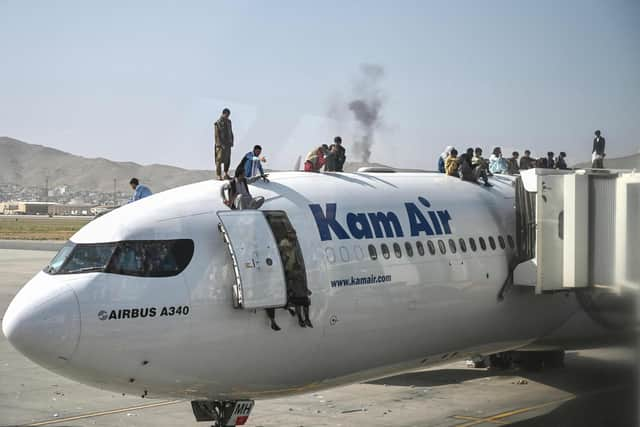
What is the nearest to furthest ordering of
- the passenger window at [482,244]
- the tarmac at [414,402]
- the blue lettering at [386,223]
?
the blue lettering at [386,223] < the passenger window at [482,244] < the tarmac at [414,402]

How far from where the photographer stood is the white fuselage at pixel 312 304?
1140cm

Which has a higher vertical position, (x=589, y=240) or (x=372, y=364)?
(x=589, y=240)

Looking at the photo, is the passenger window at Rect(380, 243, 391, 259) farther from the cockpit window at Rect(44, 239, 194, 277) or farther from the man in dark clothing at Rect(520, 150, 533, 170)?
the man in dark clothing at Rect(520, 150, 533, 170)

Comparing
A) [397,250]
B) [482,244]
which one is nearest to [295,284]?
[397,250]

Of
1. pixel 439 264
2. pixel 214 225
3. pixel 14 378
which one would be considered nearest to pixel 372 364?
pixel 439 264

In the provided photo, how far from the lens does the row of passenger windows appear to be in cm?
1434

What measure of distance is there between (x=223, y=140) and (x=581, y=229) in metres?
6.69

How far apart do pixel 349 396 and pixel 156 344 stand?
29.1 ft

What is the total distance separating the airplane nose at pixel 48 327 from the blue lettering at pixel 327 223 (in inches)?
160

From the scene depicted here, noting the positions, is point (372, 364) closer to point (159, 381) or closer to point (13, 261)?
point (159, 381)

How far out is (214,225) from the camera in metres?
12.6

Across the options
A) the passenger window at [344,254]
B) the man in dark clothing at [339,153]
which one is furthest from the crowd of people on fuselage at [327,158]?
the passenger window at [344,254]

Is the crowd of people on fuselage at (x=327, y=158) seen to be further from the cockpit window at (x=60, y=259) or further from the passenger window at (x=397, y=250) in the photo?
the cockpit window at (x=60, y=259)

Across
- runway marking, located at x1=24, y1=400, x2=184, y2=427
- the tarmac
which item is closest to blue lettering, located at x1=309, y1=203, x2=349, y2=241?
the tarmac
